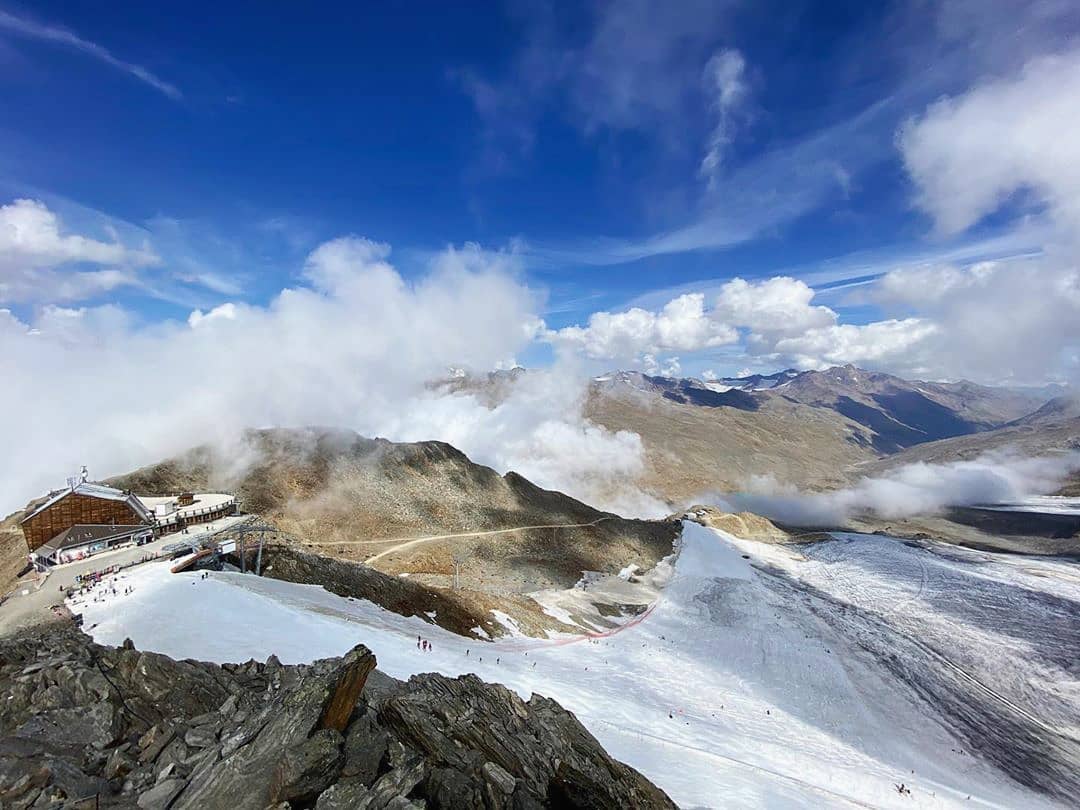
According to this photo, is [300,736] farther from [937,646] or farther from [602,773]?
[937,646]

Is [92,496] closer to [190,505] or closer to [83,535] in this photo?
[83,535]

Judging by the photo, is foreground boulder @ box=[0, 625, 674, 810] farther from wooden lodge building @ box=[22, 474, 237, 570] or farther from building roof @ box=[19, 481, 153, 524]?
building roof @ box=[19, 481, 153, 524]

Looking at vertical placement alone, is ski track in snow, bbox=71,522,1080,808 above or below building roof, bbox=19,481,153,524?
below

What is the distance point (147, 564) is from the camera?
133 ft

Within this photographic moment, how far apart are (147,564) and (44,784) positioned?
3677 centimetres

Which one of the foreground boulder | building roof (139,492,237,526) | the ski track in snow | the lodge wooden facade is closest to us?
the foreground boulder

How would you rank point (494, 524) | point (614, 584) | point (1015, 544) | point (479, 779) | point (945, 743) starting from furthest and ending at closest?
point (1015, 544)
point (494, 524)
point (614, 584)
point (945, 743)
point (479, 779)

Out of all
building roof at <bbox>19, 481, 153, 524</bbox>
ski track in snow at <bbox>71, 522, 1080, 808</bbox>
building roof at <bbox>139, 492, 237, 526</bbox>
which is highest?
building roof at <bbox>19, 481, 153, 524</bbox>

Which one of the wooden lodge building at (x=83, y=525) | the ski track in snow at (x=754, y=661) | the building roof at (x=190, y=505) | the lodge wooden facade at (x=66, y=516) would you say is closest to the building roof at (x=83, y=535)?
the wooden lodge building at (x=83, y=525)

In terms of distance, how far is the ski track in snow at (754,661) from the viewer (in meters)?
29.0

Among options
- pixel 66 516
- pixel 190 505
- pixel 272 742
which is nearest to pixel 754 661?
pixel 272 742

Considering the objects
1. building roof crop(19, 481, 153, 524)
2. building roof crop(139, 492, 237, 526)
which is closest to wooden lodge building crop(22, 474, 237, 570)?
building roof crop(19, 481, 153, 524)

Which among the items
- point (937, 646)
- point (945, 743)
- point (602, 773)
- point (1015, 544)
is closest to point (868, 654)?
point (937, 646)

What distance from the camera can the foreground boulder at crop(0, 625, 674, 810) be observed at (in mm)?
10414
